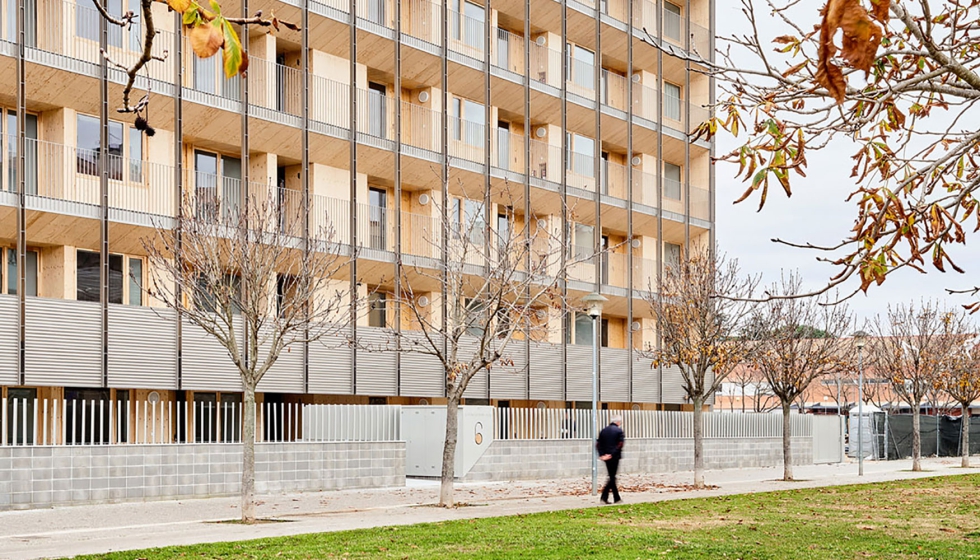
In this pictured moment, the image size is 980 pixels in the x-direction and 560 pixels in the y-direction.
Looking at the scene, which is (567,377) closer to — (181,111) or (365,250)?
(365,250)

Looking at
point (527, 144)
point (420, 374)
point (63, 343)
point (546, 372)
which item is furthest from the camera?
point (546, 372)

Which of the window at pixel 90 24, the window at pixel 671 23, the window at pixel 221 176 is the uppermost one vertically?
the window at pixel 671 23

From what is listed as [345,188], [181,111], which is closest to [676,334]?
[345,188]

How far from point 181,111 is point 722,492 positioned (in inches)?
594

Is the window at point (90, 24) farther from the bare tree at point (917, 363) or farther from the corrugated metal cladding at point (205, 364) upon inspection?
the bare tree at point (917, 363)

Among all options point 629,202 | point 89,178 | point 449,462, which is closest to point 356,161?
point 89,178

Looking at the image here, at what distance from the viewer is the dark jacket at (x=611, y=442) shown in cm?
2450

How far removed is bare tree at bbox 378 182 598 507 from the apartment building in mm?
762

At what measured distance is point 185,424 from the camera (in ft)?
83.1

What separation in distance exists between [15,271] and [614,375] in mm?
21563

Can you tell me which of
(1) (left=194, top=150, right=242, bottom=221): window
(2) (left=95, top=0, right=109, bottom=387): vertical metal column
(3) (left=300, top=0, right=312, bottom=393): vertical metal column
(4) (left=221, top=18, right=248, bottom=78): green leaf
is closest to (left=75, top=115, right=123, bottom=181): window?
(2) (left=95, top=0, right=109, bottom=387): vertical metal column

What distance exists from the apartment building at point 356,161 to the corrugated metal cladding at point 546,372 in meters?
0.09

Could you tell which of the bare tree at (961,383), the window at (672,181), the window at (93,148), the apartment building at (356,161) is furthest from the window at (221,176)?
the bare tree at (961,383)

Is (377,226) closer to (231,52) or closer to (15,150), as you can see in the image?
(15,150)
